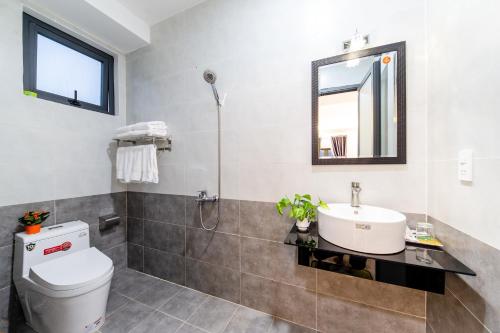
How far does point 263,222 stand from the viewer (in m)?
1.39

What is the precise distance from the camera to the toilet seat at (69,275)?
3.61ft

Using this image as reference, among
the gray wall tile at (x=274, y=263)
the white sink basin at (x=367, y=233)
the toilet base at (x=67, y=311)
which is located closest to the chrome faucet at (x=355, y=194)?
the white sink basin at (x=367, y=233)

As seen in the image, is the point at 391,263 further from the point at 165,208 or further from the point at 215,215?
the point at 165,208

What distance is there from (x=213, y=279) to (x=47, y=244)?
1.24m

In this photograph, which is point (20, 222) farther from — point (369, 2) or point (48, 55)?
point (369, 2)

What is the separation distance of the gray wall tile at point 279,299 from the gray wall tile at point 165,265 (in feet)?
2.12

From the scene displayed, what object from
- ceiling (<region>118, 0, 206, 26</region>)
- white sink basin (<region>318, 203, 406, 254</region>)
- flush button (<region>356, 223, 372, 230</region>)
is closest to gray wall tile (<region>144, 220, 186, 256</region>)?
white sink basin (<region>318, 203, 406, 254</region>)

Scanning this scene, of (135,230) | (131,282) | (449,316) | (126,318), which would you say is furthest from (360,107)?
(131,282)

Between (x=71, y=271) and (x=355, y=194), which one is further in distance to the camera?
(x=71, y=271)

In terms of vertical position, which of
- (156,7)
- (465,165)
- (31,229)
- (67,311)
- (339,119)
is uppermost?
(156,7)

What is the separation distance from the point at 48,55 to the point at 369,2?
253 centimetres

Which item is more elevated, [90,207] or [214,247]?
[90,207]

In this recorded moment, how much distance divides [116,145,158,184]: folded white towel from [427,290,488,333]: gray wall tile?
6.55 feet

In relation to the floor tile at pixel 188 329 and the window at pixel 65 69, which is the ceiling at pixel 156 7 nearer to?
the window at pixel 65 69
